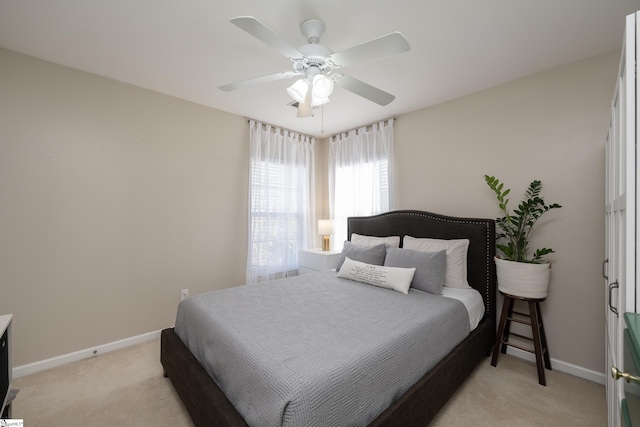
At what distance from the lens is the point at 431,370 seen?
1.59 m

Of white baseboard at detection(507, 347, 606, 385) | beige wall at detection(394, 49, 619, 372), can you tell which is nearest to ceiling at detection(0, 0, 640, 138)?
beige wall at detection(394, 49, 619, 372)

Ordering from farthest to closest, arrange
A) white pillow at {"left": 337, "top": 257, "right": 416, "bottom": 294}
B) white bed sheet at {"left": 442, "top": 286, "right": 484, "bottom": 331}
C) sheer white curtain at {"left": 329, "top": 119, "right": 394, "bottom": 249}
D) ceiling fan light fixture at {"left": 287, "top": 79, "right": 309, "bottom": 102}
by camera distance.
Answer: sheer white curtain at {"left": 329, "top": 119, "right": 394, "bottom": 249} < white pillow at {"left": 337, "top": 257, "right": 416, "bottom": 294} < white bed sheet at {"left": 442, "top": 286, "right": 484, "bottom": 331} < ceiling fan light fixture at {"left": 287, "top": 79, "right": 309, "bottom": 102}

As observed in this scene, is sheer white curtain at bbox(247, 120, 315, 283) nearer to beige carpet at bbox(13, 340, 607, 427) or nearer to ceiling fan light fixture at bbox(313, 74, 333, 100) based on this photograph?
beige carpet at bbox(13, 340, 607, 427)

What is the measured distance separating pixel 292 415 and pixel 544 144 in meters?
2.75

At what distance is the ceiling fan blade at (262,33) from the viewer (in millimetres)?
1199

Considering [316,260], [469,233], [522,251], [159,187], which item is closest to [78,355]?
[159,187]

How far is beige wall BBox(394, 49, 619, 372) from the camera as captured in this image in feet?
6.73

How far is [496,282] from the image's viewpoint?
2.45m

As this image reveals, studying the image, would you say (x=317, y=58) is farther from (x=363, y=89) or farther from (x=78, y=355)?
(x=78, y=355)

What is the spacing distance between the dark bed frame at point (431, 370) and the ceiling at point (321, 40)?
138 centimetres

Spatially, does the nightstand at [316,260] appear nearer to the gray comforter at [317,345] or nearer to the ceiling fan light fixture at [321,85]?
the gray comforter at [317,345]

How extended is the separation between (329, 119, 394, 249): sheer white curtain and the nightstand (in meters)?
0.49

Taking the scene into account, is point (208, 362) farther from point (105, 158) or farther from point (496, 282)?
point (496, 282)

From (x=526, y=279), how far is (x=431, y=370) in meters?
1.13
